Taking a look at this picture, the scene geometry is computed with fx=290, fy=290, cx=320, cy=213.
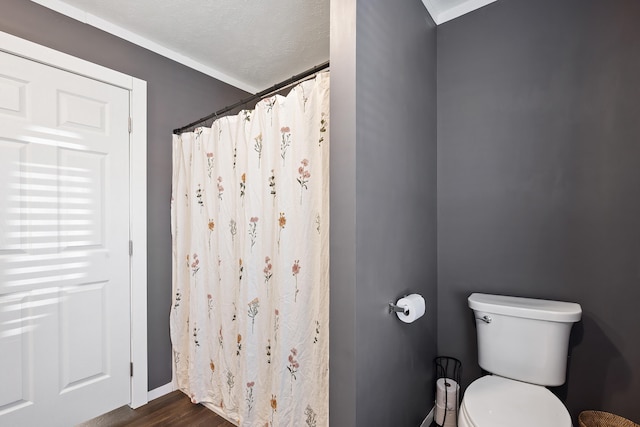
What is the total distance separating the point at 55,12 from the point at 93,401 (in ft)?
7.55

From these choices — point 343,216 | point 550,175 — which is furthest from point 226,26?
point 550,175

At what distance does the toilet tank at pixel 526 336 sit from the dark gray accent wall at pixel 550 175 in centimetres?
18

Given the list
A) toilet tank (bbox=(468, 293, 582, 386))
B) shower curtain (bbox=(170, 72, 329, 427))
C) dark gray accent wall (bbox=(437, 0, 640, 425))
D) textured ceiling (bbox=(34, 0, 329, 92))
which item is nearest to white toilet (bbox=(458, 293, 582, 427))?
toilet tank (bbox=(468, 293, 582, 386))

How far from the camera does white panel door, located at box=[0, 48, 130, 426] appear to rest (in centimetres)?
151

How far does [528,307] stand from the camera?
4.50ft

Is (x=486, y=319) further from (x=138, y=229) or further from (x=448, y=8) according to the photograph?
(x=138, y=229)

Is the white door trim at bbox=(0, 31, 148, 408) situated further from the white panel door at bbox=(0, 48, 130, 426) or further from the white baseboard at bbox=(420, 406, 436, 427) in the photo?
the white baseboard at bbox=(420, 406, 436, 427)

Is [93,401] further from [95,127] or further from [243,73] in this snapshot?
[243,73]

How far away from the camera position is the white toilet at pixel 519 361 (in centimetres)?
112

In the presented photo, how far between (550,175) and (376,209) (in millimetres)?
1003

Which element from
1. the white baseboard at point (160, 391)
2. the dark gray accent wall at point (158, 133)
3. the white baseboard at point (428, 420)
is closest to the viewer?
the white baseboard at point (428, 420)

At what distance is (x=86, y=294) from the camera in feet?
5.76

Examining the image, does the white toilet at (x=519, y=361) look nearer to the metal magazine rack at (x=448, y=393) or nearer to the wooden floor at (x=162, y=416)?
the metal magazine rack at (x=448, y=393)

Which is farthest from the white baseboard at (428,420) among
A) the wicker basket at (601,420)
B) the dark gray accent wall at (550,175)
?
the wicker basket at (601,420)
